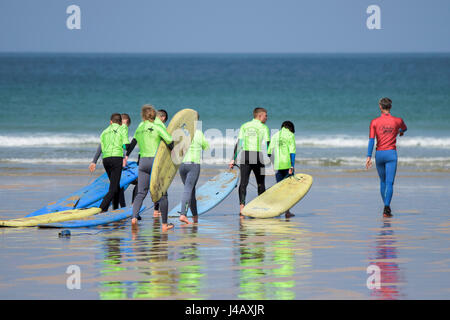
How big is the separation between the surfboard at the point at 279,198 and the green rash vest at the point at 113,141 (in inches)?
83.7

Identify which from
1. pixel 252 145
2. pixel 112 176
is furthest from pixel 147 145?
pixel 252 145

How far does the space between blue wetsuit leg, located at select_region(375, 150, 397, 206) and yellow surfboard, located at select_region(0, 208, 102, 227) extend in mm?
4321

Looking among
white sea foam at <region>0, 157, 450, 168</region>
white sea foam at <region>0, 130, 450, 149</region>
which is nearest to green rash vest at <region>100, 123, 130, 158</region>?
white sea foam at <region>0, 157, 450, 168</region>

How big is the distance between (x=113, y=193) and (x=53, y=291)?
507 centimetres

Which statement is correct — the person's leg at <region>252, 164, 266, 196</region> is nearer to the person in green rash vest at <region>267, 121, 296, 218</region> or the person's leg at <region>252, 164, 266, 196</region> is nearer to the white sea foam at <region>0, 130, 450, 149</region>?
the person in green rash vest at <region>267, 121, 296, 218</region>

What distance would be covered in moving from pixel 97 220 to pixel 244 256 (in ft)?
10.2

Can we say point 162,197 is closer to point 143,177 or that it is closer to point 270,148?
point 143,177

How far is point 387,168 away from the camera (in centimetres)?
1199

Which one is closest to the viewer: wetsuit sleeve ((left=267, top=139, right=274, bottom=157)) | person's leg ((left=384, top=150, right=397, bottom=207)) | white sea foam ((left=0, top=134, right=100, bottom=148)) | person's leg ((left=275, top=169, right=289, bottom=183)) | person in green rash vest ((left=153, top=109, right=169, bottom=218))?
person in green rash vest ((left=153, top=109, right=169, bottom=218))

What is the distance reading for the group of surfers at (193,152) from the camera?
10.8 metres

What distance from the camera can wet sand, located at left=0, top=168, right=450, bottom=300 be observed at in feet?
23.2

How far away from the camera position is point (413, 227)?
11016mm
